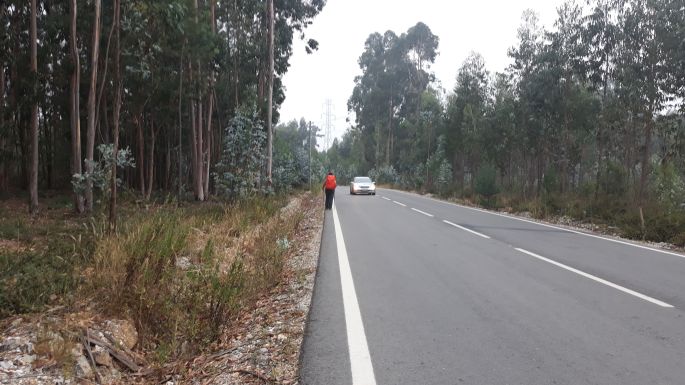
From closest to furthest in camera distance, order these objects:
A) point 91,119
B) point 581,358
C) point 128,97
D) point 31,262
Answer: point 581,358, point 31,262, point 91,119, point 128,97

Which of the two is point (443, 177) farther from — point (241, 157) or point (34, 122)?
point (34, 122)

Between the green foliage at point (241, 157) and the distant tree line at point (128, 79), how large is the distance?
15.1 inches

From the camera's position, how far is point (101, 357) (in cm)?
389

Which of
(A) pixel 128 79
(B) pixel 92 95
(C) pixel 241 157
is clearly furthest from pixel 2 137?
(C) pixel 241 157

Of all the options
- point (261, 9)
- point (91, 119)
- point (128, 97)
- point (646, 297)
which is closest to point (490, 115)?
point (261, 9)

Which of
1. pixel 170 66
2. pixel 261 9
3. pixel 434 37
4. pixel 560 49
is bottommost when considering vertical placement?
pixel 170 66

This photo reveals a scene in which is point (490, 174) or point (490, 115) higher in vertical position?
point (490, 115)

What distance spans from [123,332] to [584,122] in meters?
27.5

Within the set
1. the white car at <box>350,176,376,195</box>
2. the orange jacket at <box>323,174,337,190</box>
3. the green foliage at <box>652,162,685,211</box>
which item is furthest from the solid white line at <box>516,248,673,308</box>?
the white car at <box>350,176,376,195</box>

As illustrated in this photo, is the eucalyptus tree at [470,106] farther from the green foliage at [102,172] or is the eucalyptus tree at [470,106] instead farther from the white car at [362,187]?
the green foliage at [102,172]

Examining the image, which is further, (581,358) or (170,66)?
(170,66)

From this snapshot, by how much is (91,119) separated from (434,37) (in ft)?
156

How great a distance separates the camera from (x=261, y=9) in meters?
26.0

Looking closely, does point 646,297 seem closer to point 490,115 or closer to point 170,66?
point 170,66
